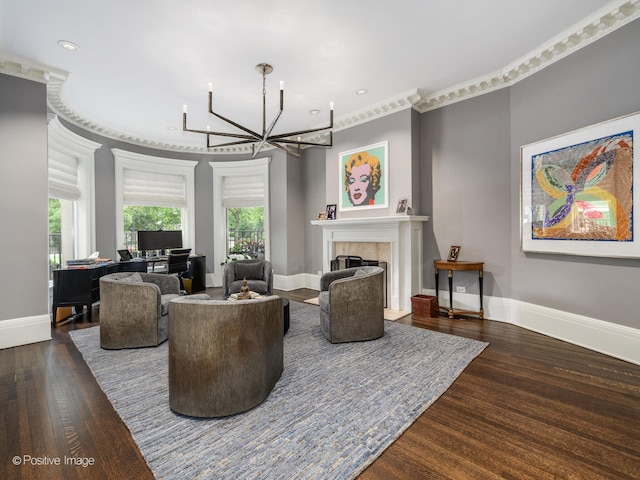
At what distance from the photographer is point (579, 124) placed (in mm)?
3240

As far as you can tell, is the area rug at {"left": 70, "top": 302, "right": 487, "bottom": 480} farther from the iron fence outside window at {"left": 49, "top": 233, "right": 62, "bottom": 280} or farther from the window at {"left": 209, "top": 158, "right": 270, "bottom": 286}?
the window at {"left": 209, "top": 158, "right": 270, "bottom": 286}

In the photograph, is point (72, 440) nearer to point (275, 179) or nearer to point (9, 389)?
point (9, 389)

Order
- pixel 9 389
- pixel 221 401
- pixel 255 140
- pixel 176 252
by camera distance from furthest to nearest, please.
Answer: pixel 176 252, pixel 255 140, pixel 9 389, pixel 221 401

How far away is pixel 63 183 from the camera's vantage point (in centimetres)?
479

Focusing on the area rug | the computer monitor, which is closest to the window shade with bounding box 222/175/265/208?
the computer monitor

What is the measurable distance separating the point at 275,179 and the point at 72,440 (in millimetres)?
5400

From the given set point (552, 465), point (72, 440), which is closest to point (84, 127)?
point (72, 440)

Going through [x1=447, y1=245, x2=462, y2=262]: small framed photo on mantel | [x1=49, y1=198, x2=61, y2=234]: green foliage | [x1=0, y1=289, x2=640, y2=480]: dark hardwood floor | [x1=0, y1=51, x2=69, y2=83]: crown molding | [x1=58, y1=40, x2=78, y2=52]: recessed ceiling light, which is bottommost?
[x1=0, y1=289, x2=640, y2=480]: dark hardwood floor

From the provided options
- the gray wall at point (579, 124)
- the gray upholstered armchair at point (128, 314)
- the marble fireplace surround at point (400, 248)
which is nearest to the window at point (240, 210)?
the marble fireplace surround at point (400, 248)

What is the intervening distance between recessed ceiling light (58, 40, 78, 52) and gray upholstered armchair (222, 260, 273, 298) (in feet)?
10.0

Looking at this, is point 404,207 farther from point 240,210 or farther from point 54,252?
point 54,252

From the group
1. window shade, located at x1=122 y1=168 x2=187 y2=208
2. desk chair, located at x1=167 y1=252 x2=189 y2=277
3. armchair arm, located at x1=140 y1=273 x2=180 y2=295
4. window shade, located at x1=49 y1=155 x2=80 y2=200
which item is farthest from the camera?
window shade, located at x1=122 y1=168 x2=187 y2=208

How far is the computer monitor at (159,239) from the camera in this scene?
5832 mm

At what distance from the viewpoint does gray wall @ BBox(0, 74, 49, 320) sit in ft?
11.2
